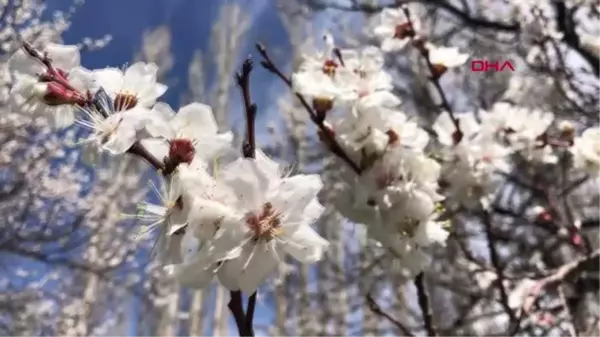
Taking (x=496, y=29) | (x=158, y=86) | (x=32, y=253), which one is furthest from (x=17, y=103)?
(x=496, y=29)

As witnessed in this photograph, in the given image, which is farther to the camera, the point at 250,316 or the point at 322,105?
the point at 322,105

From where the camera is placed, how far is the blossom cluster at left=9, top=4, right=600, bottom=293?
0.59 meters

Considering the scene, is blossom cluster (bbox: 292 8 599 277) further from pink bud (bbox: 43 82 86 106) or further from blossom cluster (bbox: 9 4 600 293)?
pink bud (bbox: 43 82 86 106)

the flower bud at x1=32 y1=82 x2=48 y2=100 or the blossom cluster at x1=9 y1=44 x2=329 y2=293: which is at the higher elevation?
the flower bud at x1=32 y1=82 x2=48 y2=100

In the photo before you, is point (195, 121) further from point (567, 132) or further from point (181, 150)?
point (567, 132)

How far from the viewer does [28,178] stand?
2.89 m

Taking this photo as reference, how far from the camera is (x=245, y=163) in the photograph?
58cm

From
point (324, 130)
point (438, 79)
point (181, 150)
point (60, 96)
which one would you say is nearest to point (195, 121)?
point (181, 150)

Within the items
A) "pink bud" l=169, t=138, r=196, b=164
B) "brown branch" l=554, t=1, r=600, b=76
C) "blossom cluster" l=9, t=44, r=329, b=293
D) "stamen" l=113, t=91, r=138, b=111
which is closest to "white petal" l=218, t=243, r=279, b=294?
"blossom cluster" l=9, t=44, r=329, b=293

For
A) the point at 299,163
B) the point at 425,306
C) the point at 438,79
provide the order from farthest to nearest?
1. the point at 438,79
2. the point at 299,163
3. the point at 425,306

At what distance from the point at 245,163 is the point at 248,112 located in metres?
0.06

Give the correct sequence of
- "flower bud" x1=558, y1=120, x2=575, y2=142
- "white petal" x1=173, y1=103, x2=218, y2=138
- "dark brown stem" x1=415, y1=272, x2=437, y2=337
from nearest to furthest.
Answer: "white petal" x1=173, y1=103, x2=218, y2=138 < "dark brown stem" x1=415, y1=272, x2=437, y2=337 < "flower bud" x1=558, y1=120, x2=575, y2=142

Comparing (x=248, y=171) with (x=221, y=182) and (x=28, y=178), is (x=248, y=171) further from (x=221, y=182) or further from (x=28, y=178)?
(x=28, y=178)

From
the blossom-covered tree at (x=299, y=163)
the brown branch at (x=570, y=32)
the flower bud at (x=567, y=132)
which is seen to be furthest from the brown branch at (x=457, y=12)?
the flower bud at (x=567, y=132)
